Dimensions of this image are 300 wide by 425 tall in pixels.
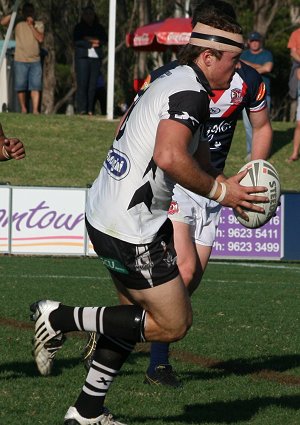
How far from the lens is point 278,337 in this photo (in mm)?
9227

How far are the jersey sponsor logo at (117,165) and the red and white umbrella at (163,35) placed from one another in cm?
2051

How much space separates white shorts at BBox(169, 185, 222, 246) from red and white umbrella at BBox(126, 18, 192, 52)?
18.5m

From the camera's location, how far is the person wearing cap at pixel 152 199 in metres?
5.38

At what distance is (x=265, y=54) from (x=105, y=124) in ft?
19.3

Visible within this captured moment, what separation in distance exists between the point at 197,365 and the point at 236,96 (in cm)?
185

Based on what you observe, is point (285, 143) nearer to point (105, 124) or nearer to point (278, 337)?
point (105, 124)

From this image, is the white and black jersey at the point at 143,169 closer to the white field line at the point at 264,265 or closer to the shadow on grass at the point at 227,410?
the shadow on grass at the point at 227,410

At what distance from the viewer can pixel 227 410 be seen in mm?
6309

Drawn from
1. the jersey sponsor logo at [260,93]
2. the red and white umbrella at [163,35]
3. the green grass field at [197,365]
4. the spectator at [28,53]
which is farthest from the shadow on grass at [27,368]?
the red and white umbrella at [163,35]

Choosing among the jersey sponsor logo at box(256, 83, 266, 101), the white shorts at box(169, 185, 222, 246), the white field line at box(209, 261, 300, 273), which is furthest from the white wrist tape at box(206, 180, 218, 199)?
the white field line at box(209, 261, 300, 273)

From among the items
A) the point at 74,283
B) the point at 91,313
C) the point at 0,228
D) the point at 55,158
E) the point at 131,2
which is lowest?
the point at 131,2

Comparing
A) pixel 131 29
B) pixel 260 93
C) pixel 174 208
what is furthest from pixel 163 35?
pixel 174 208

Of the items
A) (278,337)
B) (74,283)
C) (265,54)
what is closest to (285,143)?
(265,54)

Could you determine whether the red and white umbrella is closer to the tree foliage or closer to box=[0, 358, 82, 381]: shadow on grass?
the tree foliage
